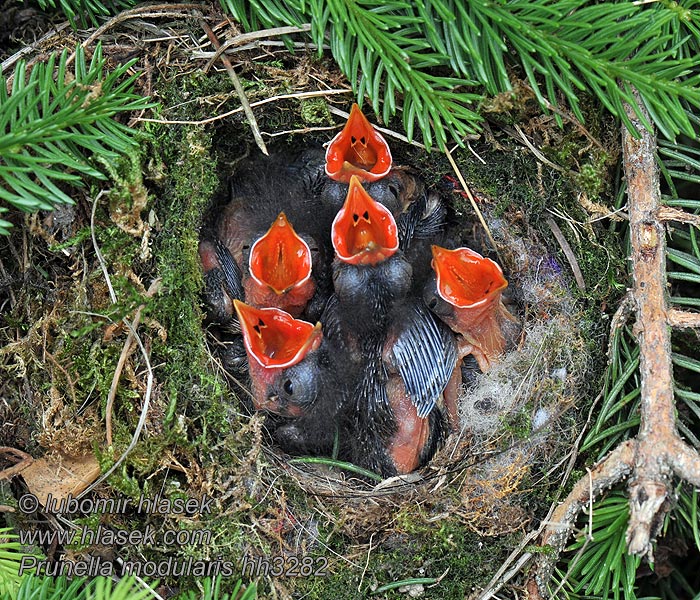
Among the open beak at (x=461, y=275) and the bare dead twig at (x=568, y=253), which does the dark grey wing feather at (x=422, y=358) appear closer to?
the open beak at (x=461, y=275)

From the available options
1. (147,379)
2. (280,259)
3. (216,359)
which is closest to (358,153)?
(280,259)

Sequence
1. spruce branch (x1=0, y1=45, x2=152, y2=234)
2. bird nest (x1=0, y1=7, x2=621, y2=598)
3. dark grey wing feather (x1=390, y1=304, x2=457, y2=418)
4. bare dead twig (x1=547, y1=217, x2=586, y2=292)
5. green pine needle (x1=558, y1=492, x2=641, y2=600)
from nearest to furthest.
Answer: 1. spruce branch (x1=0, y1=45, x2=152, y2=234)
2. green pine needle (x1=558, y1=492, x2=641, y2=600)
3. bird nest (x1=0, y1=7, x2=621, y2=598)
4. bare dead twig (x1=547, y1=217, x2=586, y2=292)
5. dark grey wing feather (x1=390, y1=304, x2=457, y2=418)

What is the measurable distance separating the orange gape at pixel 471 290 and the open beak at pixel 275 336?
294 mm

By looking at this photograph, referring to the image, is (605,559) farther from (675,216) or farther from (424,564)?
(675,216)

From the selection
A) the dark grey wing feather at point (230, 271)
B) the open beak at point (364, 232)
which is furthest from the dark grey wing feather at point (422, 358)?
the dark grey wing feather at point (230, 271)

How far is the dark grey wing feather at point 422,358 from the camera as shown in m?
1.61

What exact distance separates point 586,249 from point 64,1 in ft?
3.59

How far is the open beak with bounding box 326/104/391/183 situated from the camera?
1510 millimetres

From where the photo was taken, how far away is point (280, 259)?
1618mm

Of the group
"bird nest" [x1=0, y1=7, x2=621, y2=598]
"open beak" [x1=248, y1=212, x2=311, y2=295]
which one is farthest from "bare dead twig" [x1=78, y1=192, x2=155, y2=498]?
"open beak" [x1=248, y1=212, x2=311, y2=295]

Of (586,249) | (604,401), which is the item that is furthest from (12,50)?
(604,401)

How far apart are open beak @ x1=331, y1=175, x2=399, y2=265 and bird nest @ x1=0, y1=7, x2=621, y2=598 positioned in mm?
170

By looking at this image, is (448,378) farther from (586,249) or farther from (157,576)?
(157,576)

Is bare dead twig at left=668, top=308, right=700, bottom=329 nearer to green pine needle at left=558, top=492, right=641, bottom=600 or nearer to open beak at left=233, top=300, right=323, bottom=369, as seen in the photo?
green pine needle at left=558, top=492, right=641, bottom=600
